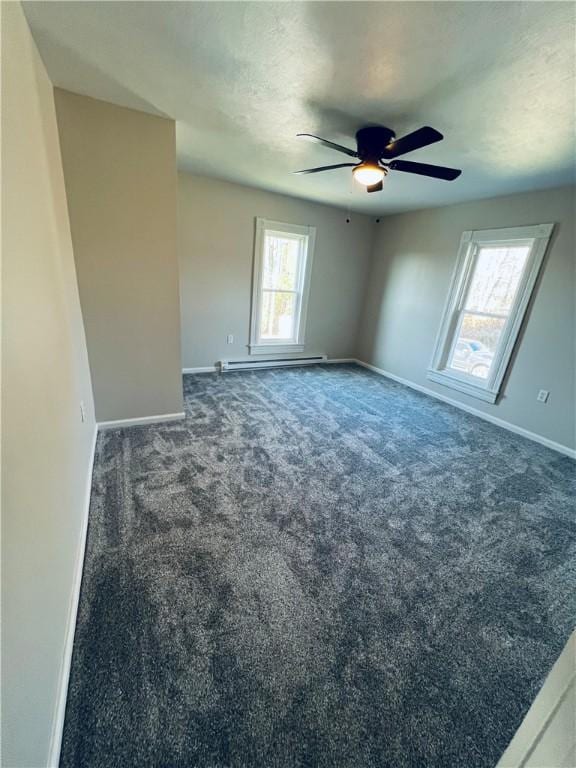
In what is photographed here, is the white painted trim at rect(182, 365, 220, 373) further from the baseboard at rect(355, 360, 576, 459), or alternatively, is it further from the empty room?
the baseboard at rect(355, 360, 576, 459)

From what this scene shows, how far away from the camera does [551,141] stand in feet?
6.62

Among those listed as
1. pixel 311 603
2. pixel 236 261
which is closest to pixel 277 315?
pixel 236 261

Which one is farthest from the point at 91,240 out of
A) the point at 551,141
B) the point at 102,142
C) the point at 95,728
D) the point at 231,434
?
the point at 551,141

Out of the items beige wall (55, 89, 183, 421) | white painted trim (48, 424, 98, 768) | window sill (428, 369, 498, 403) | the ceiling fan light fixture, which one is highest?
the ceiling fan light fixture

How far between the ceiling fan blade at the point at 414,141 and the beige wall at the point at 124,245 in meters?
1.56

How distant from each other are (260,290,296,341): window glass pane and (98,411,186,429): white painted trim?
2.05 m

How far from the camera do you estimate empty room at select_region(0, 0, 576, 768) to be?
3.12ft

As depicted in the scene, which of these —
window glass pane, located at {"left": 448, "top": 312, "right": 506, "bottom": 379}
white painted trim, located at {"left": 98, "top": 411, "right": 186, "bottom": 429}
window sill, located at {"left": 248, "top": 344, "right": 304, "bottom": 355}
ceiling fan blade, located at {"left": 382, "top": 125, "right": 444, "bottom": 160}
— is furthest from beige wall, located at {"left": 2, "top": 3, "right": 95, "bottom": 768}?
window glass pane, located at {"left": 448, "top": 312, "right": 506, "bottom": 379}

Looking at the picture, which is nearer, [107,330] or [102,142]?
[102,142]

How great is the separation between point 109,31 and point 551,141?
2701mm

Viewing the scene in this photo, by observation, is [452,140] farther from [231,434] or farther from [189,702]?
[189,702]

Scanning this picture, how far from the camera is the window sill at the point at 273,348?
14.5ft

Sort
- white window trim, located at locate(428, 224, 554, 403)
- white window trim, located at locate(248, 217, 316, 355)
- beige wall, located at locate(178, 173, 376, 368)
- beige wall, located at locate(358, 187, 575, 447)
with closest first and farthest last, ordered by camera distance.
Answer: beige wall, located at locate(358, 187, 575, 447) < white window trim, located at locate(428, 224, 554, 403) < beige wall, located at locate(178, 173, 376, 368) < white window trim, located at locate(248, 217, 316, 355)

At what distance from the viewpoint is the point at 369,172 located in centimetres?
207
